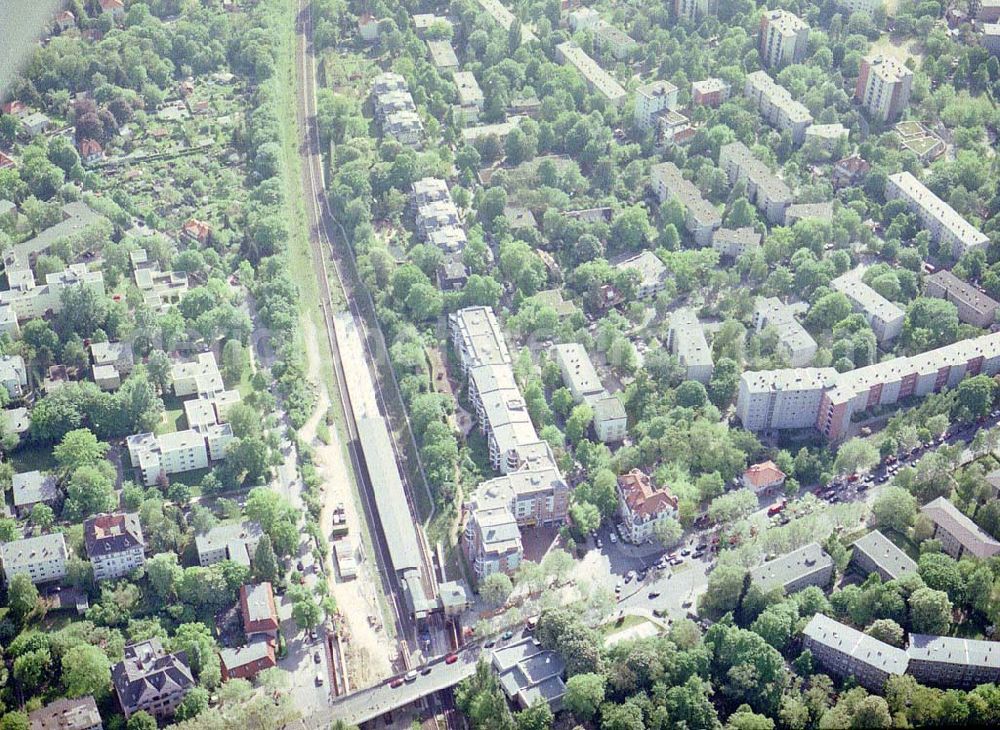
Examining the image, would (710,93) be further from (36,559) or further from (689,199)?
(36,559)

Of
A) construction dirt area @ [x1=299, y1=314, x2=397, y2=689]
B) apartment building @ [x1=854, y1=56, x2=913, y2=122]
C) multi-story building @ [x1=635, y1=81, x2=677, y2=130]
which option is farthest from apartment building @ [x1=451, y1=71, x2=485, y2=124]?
construction dirt area @ [x1=299, y1=314, x2=397, y2=689]

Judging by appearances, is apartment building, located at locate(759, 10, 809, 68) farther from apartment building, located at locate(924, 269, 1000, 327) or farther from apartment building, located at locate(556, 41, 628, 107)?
apartment building, located at locate(924, 269, 1000, 327)

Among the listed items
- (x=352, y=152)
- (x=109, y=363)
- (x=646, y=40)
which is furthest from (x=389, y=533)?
(x=646, y=40)

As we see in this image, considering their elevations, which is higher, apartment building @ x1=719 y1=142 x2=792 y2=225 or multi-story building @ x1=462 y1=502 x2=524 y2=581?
apartment building @ x1=719 y1=142 x2=792 y2=225

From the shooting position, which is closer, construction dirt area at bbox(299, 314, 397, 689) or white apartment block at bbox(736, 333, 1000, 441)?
construction dirt area at bbox(299, 314, 397, 689)

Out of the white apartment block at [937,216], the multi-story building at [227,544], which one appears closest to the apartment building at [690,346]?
the white apartment block at [937,216]

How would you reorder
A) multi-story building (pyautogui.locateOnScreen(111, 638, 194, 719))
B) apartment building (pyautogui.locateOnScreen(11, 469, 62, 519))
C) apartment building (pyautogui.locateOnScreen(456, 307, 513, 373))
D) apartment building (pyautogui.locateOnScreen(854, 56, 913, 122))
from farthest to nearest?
apartment building (pyautogui.locateOnScreen(854, 56, 913, 122))
apartment building (pyautogui.locateOnScreen(456, 307, 513, 373))
apartment building (pyautogui.locateOnScreen(11, 469, 62, 519))
multi-story building (pyautogui.locateOnScreen(111, 638, 194, 719))

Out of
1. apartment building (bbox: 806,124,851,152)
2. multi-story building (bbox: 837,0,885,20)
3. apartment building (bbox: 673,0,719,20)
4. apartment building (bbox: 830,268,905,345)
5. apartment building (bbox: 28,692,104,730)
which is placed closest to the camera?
apartment building (bbox: 28,692,104,730)

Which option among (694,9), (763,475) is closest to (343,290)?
(763,475)
